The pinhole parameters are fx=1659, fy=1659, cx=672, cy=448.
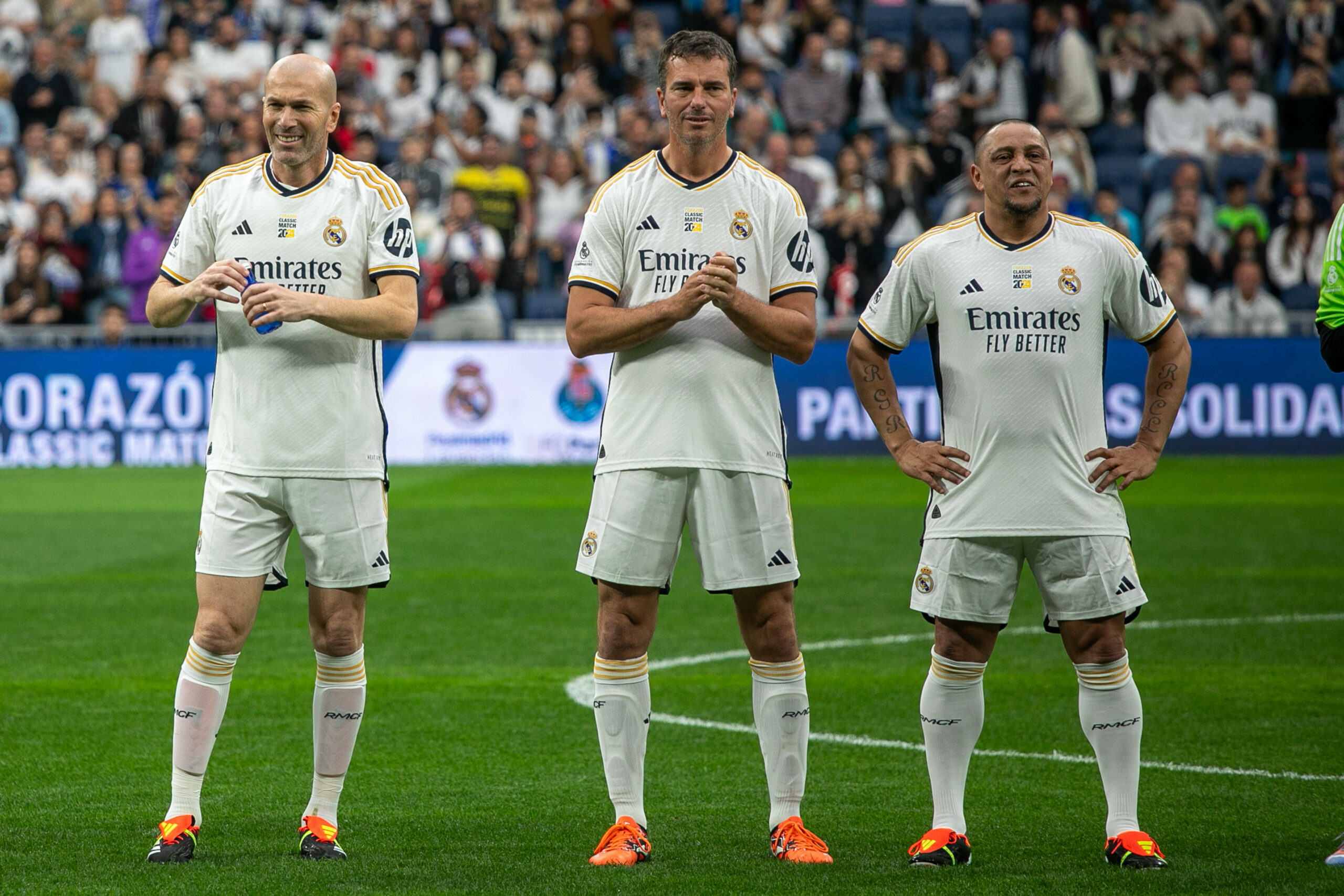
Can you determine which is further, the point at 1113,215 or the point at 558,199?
the point at 558,199

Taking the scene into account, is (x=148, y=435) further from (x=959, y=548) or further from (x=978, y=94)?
(x=959, y=548)

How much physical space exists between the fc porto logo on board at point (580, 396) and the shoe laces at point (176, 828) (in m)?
11.8

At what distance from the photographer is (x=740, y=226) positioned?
17.3 ft

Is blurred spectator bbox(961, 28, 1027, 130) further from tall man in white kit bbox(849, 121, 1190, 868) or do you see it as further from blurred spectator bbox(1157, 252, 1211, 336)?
tall man in white kit bbox(849, 121, 1190, 868)

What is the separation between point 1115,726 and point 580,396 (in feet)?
39.9

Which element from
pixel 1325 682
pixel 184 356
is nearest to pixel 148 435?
pixel 184 356

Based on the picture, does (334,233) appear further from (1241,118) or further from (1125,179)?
(1241,118)

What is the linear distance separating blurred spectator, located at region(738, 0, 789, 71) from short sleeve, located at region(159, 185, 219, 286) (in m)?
17.8

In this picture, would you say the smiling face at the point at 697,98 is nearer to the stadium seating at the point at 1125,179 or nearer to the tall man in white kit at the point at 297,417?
the tall man in white kit at the point at 297,417

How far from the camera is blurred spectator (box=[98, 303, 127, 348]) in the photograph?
17625mm

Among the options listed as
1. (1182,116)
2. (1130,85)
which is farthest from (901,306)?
(1130,85)

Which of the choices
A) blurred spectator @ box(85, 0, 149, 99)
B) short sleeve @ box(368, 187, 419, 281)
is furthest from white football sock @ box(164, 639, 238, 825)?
blurred spectator @ box(85, 0, 149, 99)

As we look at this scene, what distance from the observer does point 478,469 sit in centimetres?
1766

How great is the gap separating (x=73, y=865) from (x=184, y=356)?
12779 mm
